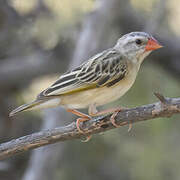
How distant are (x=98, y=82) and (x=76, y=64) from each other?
2.82 m

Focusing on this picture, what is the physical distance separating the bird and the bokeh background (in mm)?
2472

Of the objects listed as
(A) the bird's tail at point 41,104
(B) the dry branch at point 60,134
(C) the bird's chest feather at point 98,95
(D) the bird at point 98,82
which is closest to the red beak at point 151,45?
(D) the bird at point 98,82

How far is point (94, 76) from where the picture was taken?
5426 mm

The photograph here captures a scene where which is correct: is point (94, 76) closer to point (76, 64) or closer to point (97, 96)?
point (97, 96)

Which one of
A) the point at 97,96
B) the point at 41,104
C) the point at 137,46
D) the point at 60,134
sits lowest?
the point at 60,134

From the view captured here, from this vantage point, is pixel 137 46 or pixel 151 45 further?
pixel 137 46

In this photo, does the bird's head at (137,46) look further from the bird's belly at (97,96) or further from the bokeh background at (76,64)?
the bokeh background at (76,64)

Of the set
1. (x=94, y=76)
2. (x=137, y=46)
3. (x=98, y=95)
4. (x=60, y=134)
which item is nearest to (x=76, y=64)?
(x=137, y=46)

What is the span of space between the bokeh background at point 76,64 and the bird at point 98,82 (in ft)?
8.11

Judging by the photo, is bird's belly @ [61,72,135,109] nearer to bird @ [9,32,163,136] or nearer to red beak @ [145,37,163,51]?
bird @ [9,32,163,136]

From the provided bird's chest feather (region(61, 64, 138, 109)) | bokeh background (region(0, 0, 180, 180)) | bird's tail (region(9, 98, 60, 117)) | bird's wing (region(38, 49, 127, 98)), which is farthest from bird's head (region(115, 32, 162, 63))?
bokeh background (region(0, 0, 180, 180))

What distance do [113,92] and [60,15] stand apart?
4.26 metres

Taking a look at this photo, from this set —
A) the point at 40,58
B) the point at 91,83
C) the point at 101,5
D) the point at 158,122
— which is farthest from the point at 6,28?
the point at 91,83

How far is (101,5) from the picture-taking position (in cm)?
875
